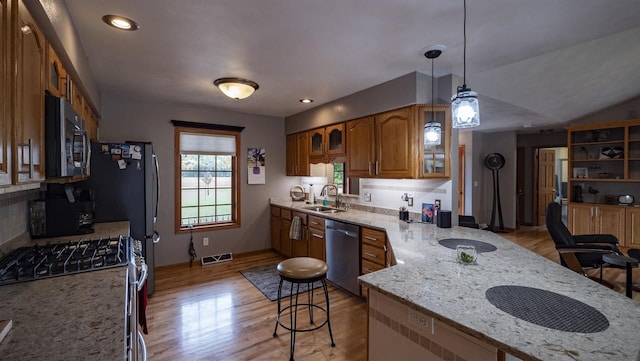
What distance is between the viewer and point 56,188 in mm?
2369

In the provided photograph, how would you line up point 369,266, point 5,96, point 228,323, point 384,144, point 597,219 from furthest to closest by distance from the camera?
point 597,219 < point 384,144 < point 369,266 < point 228,323 < point 5,96

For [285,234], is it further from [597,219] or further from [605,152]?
[605,152]

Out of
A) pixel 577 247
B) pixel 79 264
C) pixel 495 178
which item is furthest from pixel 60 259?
pixel 495 178

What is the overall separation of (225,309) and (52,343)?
2190 millimetres

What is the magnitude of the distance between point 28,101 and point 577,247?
447cm

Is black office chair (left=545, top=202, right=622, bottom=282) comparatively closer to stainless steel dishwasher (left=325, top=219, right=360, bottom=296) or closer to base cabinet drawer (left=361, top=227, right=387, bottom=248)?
base cabinet drawer (left=361, top=227, right=387, bottom=248)

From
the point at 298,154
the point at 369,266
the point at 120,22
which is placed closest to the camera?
the point at 120,22

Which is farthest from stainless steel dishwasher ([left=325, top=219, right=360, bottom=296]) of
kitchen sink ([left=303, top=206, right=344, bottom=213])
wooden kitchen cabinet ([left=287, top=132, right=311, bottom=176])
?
wooden kitchen cabinet ([left=287, top=132, right=311, bottom=176])

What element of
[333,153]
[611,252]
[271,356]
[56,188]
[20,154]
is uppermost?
[333,153]

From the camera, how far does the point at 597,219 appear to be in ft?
A: 16.1

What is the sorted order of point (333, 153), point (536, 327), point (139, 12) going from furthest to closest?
1. point (333, 153)
2. point (139, 12)
3. point (536, 327)

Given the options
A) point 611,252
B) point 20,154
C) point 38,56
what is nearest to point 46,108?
point 38,56

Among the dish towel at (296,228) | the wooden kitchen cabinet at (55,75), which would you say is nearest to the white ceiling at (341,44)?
the wooden kitchen cabinet at (55,75)

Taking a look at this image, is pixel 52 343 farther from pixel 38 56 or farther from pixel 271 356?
pixel 271 356
